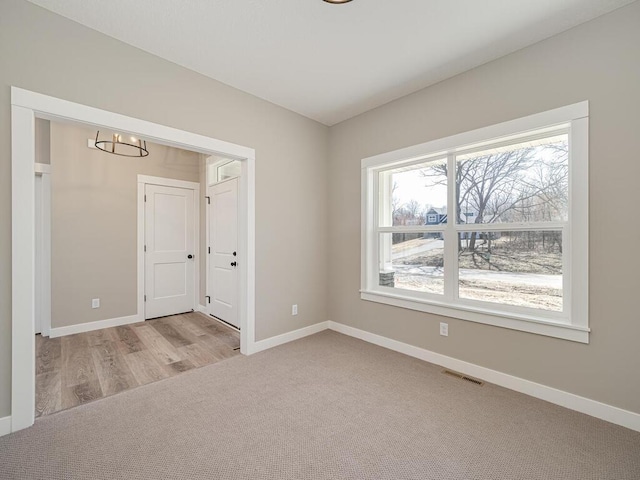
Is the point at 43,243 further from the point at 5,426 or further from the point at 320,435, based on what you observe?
the point at 320,435

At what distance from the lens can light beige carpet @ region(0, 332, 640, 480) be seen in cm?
158

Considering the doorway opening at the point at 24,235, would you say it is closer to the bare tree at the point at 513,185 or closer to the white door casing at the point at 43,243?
the white door casing at the point at 43,243

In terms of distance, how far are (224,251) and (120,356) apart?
5.77ft

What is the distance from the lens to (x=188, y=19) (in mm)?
2062

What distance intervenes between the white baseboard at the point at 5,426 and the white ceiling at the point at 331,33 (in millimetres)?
2717

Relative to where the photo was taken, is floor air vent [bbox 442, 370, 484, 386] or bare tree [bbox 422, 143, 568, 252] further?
floor air vent [bbox 442, 370, 484, 386]

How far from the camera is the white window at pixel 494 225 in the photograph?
215cm

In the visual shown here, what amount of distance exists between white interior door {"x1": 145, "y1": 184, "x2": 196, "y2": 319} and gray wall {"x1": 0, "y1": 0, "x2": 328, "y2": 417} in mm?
2184

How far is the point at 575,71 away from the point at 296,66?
216 centimetres

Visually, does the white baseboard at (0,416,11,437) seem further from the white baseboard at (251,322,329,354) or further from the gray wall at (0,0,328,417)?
the white baseboard at (251,322,329,354)

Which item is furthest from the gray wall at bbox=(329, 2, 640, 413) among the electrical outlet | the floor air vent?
the floor air vent

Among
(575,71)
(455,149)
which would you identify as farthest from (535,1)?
(455,149)

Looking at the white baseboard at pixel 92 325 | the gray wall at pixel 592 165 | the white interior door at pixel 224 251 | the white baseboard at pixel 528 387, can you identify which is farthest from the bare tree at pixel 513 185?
the white baseboard at pixel 92 325

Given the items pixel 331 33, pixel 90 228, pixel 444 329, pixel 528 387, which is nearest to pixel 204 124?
pixel 331 33
